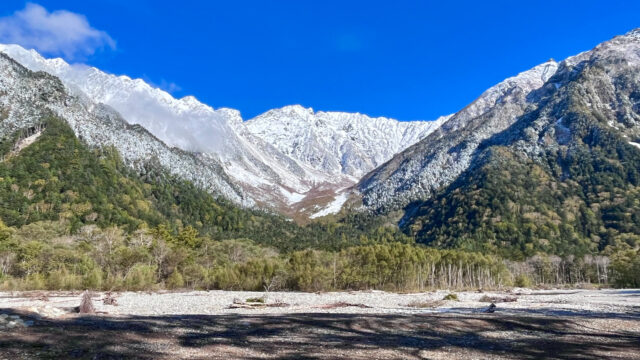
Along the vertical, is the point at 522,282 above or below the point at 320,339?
below

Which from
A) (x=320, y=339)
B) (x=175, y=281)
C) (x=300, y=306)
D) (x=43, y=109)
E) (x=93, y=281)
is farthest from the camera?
(x=43, y=109)

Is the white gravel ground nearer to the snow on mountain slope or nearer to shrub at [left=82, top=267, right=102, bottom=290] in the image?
shrub at [left=82, top=267, right=102, bottom=290]

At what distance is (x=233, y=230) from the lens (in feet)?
629

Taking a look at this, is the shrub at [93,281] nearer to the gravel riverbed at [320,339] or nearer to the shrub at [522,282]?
the gravel riverbed at [320,339]

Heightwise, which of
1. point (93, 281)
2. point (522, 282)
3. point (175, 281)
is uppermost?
point (93, 281)

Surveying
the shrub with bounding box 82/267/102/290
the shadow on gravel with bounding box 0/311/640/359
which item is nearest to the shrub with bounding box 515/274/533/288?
the shadow on gravel with bounding box 0/311/640/359

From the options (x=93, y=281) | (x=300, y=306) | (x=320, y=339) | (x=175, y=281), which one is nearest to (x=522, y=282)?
(x=175, y=281)

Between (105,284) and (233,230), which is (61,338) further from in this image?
(233,230)

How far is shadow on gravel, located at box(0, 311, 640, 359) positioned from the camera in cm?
1231

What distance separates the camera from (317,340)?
15.4 m

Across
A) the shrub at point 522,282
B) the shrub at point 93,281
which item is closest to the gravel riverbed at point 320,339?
the shrub at point 93,281

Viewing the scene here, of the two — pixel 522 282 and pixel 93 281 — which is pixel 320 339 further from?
pixel 522 282

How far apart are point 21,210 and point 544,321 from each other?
128987mm

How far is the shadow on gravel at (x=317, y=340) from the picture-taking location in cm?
1231
